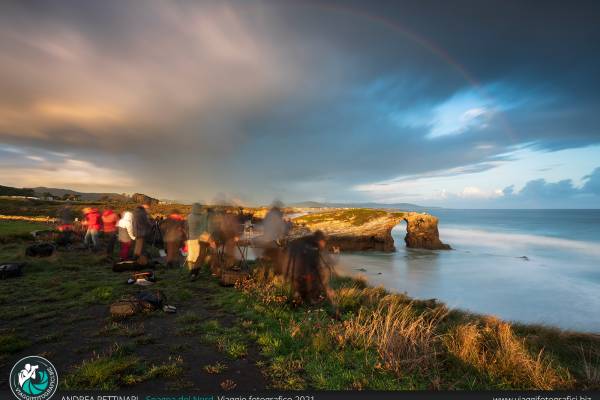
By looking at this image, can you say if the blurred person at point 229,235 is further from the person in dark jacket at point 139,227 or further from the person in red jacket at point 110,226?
the person in red jacket at point 110,226

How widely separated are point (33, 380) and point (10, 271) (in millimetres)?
9008

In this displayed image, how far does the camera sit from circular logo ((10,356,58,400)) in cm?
390

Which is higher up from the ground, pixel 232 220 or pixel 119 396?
pixel 232 220

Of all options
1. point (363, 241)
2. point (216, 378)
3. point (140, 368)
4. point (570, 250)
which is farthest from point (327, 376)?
point (570, 250)

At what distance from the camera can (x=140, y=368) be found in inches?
176

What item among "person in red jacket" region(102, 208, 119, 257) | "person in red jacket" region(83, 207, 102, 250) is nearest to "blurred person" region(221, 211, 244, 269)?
"person in red jacket" region(102, 208, 119, 257)

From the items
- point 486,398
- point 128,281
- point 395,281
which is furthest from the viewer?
point 395,281

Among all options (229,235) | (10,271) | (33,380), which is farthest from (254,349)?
(10,271)

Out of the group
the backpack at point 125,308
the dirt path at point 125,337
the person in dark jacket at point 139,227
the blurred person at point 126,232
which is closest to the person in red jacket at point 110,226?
the blurred person at point 126,232

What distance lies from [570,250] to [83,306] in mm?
62509

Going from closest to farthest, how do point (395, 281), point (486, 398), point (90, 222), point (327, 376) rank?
point (486, 398), point (327, 376), point (90, 222), point (395, 281)

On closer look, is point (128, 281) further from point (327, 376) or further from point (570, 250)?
point (570, 250)

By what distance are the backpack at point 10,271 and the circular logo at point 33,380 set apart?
27.1 ft

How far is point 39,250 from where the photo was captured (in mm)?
13156
